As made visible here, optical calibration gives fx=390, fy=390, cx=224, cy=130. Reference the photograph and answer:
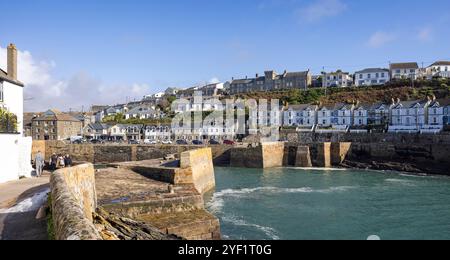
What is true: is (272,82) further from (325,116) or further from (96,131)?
(96,131)

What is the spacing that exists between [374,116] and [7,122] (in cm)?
6322

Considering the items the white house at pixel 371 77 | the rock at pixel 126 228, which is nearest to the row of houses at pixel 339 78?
→ the white house at pixel 371 77

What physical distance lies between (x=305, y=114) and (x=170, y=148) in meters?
32.4

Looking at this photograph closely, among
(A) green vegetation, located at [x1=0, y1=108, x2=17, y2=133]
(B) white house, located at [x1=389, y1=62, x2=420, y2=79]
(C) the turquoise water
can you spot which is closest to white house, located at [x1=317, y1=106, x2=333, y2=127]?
(B) white house, located at [x1=389, y1=62, x2=420, y2=79]

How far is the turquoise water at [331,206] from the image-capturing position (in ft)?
59.3

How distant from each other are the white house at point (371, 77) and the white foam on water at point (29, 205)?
9226cm

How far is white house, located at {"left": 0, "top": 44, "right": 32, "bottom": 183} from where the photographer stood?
55.6ft

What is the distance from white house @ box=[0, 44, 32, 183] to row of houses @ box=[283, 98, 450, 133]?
183 ft

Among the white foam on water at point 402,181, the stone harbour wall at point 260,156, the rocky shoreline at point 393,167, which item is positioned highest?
the stone harbour wall at point 260,156

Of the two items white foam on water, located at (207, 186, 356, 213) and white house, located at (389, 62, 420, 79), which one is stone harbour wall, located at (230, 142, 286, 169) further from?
white house, located at (389, 62, 420, 79)

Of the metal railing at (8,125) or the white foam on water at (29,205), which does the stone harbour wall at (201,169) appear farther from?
the white foam on water at (29,205)

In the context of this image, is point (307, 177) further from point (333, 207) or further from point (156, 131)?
point (156, 131)

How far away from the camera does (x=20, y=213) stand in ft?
33.8
